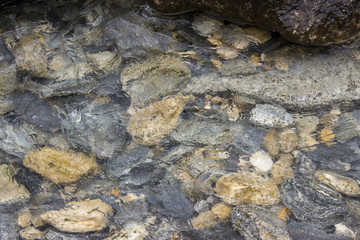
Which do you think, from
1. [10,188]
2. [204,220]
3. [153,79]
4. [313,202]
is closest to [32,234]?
[10,188]

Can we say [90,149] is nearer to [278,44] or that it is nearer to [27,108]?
[27,108]

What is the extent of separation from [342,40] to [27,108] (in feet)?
4.69

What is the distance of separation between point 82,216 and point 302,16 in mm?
1424

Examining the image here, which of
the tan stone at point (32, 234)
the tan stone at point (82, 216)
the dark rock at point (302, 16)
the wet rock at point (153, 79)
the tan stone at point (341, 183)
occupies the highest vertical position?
the dark rock at point (302, 16)

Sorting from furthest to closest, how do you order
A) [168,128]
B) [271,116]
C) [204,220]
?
[204,220] → [168,128] → [271,116]

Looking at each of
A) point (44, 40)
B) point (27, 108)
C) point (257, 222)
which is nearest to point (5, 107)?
point (27, 108)

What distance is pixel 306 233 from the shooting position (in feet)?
4.84

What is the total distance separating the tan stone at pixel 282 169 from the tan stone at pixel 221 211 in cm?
28

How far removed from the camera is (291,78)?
131 centimetres

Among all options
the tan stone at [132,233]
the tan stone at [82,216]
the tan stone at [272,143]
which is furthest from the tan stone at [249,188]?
the tan stone at [82,216]

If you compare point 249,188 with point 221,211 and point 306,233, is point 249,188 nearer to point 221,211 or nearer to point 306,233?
point 221,211

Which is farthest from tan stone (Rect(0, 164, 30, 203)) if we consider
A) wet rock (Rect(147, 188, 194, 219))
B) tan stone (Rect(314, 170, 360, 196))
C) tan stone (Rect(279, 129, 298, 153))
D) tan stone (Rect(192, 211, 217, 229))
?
tan stone (Rect(314, 170, 360, 196))

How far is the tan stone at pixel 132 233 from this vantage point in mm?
1573

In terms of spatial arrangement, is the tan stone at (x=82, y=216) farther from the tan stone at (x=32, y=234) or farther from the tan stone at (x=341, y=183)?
the tan stone at (x=341, y=183)
